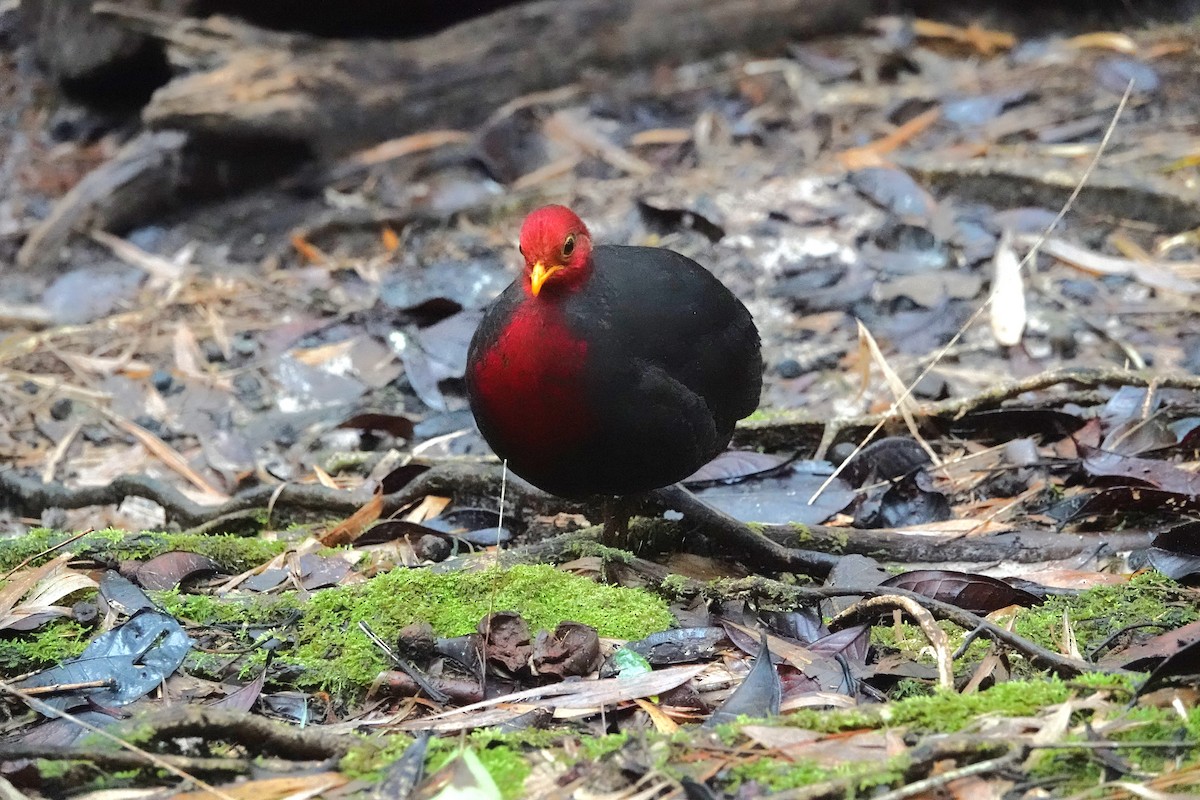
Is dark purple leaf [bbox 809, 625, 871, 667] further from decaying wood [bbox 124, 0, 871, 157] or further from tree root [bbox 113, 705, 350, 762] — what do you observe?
decaying wood [bbox 124, 0, 871, 157]

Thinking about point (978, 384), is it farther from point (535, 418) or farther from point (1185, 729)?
point (1185, 729)

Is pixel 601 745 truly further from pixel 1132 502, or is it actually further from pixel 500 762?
pixel 1132 502

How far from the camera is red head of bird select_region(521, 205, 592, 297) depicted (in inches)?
124

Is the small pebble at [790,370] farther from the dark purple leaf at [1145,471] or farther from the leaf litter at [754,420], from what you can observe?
the dark purple leaf at [1145,471]

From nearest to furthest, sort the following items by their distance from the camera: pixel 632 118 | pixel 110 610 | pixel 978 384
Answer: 1. pixel 110 610
2. pixel 978 384
3. pixel 632 118

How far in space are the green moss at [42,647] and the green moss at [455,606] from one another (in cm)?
50

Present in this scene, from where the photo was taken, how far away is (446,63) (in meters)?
7.34

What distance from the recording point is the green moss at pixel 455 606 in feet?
8.95

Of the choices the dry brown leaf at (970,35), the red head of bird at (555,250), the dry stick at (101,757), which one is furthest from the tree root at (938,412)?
the dry brown leaf at (970,35)

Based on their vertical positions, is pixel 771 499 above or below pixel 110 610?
below

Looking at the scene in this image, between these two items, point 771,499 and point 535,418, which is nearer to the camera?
point 535,418

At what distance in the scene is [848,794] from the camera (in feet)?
6.46

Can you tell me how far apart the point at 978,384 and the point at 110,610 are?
11.2 ft

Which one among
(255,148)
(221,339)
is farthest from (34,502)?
(255,148)
